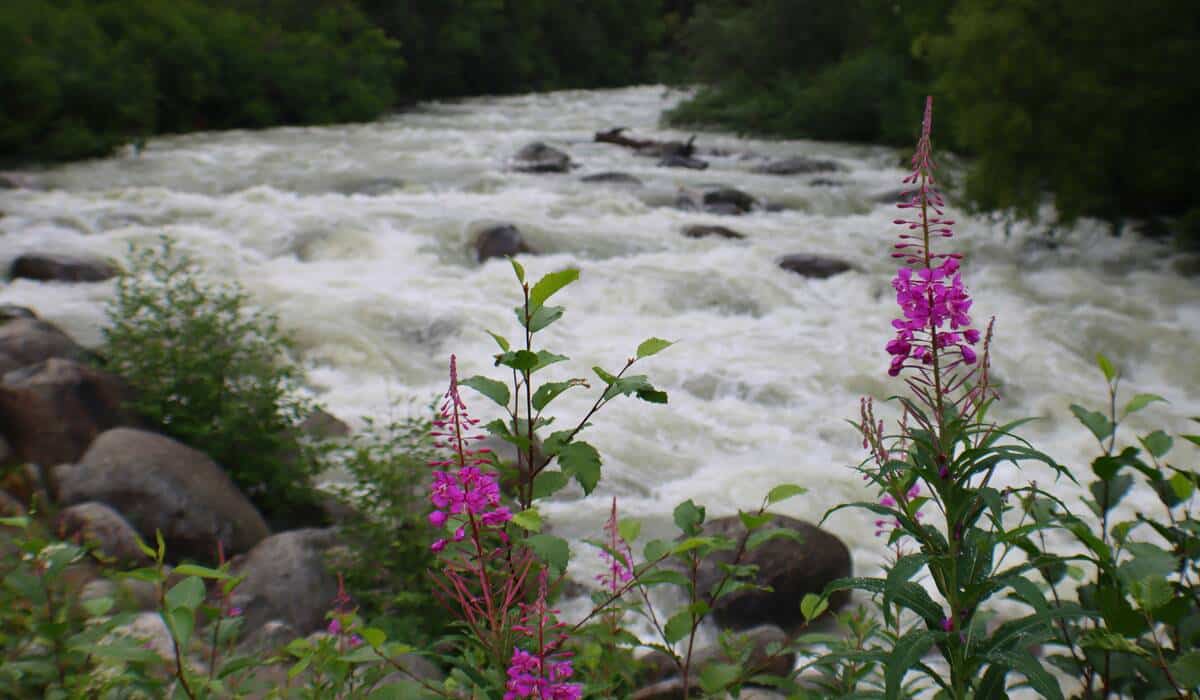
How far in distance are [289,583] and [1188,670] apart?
2885 millimetres

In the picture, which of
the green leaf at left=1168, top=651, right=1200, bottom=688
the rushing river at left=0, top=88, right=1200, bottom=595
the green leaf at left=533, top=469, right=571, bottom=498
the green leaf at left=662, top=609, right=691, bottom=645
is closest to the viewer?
the green leaf at left=1168, top=651, right=1200, bottom=688

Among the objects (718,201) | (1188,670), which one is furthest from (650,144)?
(1188,670)

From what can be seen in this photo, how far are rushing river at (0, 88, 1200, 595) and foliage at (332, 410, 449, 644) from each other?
1.10 metres

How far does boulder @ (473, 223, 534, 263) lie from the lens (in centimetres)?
Answer: 921

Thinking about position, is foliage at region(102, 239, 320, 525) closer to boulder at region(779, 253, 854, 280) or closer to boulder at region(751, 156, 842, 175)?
boulder at region(779, 253, 854, 280)

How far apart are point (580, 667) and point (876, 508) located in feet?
3.38

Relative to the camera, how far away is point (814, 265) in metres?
9.27

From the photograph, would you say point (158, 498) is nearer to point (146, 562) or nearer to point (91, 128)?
point (146, 562)

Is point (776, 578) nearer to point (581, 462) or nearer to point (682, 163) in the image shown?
point (581, 462)

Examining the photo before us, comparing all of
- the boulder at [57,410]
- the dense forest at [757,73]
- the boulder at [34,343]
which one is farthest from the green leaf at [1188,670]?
the dense forest at [757,73]

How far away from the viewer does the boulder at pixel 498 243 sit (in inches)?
363

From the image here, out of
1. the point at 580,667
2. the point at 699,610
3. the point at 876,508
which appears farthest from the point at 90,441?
the point at 876,508

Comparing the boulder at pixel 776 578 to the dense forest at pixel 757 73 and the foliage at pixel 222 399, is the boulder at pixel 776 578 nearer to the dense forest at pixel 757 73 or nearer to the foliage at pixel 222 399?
the foliage at pixel 222 399

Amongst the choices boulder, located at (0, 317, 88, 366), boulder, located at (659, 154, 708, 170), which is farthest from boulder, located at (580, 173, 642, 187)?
boulder, located at (0, 317, 88, 366)
